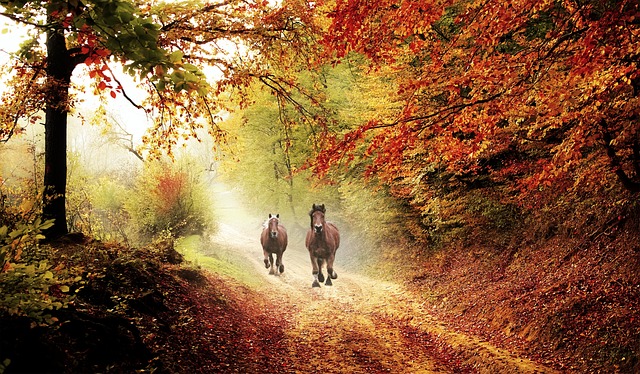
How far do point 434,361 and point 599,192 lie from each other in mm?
5767

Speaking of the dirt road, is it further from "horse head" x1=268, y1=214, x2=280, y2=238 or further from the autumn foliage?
the autumn foliage

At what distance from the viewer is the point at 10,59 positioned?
777cm

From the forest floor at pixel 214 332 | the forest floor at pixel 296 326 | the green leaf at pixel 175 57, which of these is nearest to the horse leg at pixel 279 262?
the forest floor at pixel 214 332

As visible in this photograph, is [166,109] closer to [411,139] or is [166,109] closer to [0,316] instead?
[411,139]

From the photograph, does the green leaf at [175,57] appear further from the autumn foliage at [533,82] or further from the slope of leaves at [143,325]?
the autumn foliage at [533,82]

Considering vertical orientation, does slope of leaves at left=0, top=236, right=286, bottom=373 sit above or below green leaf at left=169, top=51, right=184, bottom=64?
below

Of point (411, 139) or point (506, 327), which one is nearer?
point (411, 139)

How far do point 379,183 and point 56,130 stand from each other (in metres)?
7.12

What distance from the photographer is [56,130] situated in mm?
8578

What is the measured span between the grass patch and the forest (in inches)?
89.5

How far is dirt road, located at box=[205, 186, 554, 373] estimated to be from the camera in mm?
7020

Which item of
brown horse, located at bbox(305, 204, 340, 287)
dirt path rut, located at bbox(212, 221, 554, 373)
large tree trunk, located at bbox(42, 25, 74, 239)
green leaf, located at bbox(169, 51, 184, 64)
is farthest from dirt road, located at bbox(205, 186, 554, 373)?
green leaf, located at bbox(169, 51, 184, 64)

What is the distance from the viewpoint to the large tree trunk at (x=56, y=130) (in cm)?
803

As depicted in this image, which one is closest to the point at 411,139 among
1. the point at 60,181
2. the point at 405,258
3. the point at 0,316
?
the point at 0,316
